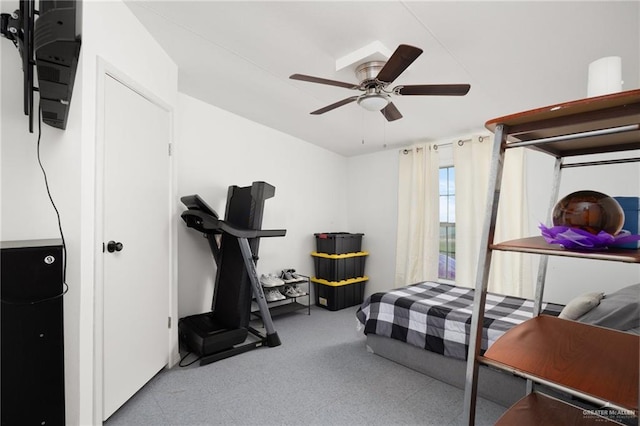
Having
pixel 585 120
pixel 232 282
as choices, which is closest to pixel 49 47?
pixel 585 120

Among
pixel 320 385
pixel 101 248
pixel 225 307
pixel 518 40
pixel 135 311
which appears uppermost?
pixel 518 40

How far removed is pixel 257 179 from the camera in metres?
3.66

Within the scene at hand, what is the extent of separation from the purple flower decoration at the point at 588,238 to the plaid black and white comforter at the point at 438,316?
1.40m

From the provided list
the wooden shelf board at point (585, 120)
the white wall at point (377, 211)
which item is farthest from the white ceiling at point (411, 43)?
the white wall at point (377, 211)

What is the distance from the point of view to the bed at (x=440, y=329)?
1.96m

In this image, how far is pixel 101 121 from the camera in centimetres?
167

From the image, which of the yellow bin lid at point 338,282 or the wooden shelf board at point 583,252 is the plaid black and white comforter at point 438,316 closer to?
the yellow bin lid at point 338,282

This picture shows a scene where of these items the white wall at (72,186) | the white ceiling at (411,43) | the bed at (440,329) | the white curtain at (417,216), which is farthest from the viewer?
the white curtain at (417,216)

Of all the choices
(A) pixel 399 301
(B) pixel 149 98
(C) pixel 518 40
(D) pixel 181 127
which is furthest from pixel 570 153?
(D) pixel 181 127

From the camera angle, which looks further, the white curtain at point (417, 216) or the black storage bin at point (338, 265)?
the black storage bin at point (338, 265)

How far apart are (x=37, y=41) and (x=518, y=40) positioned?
8.05ft

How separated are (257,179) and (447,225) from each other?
8.79ft

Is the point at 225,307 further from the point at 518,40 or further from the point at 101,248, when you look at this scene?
the point at 518,40

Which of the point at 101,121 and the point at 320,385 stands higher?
the point at 101,121
